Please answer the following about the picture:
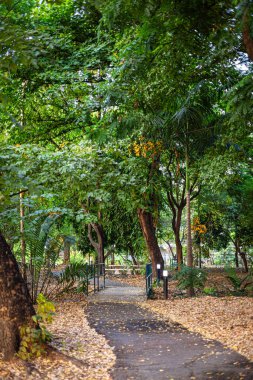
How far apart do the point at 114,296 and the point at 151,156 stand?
4985 mm

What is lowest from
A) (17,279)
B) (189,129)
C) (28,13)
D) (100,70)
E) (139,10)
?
(17,279)

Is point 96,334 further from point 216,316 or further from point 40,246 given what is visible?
point 40,246

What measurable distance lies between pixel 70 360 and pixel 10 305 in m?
1.13

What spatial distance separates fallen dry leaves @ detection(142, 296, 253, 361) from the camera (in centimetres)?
769

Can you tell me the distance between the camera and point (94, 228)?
24.0 metres

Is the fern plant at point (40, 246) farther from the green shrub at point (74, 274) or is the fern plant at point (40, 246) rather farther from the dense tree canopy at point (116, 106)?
the green shrub at point (74, 274)

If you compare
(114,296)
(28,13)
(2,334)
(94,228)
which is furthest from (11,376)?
(94,228)

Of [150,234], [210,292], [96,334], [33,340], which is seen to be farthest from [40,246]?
[150,234]

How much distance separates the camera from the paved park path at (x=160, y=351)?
234 inches

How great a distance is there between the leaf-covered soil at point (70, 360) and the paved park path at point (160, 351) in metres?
0.21

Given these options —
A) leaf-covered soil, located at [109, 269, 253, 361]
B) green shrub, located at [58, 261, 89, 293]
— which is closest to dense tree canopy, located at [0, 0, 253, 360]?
green shrub, located at [58, 261, 89, 293]

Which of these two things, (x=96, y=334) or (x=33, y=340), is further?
(x=96, y=334)

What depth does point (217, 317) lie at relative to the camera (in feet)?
33.4

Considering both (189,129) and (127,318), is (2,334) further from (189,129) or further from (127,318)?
(189,129)
